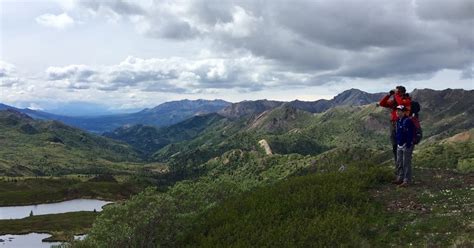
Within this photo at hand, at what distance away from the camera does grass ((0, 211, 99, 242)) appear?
504ft

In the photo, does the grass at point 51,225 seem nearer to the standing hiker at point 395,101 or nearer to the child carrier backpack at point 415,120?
the standing hiker at point 395,101

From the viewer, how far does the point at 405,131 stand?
103ft

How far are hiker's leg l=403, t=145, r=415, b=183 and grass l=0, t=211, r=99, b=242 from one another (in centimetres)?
13070

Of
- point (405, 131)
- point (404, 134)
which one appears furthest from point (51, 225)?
point (405, 131)

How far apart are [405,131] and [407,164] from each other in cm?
306

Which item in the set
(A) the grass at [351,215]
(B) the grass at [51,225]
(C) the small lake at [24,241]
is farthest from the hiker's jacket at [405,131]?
(B) the grass at [51,225]

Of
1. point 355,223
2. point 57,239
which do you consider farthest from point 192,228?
point 57,239

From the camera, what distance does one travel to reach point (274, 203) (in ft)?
126

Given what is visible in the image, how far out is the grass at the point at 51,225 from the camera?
504 feet

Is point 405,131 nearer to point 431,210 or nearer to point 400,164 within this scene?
point 400,164

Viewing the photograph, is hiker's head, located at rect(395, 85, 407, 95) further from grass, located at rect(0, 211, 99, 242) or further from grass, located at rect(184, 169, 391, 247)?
grass, located at rect(0, 211, 99, 242)

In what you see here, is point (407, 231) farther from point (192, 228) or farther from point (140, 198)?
point (140, 198)

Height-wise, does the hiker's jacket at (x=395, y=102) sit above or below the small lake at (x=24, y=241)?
above

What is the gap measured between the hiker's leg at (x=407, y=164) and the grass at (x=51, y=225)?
5146 inches
